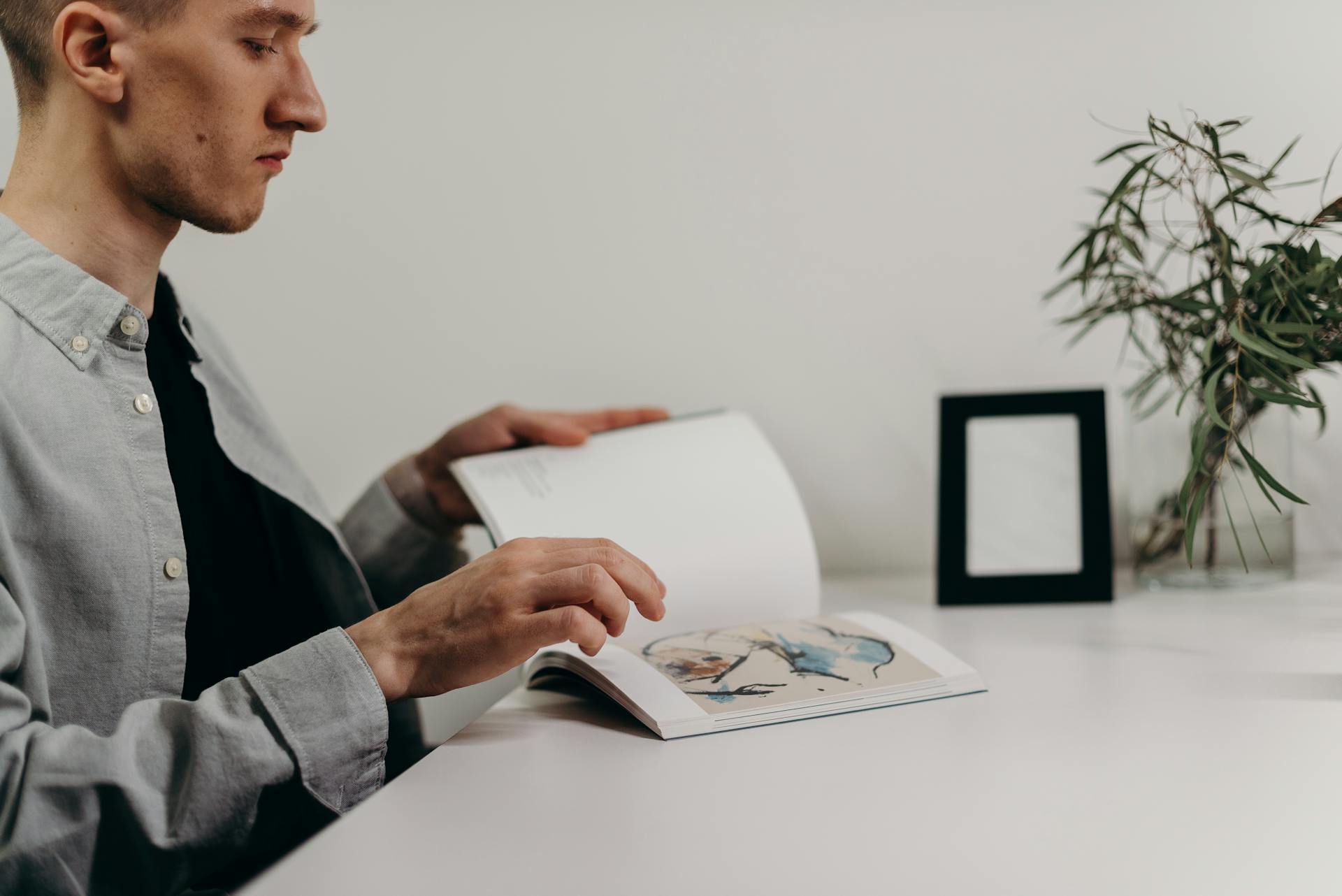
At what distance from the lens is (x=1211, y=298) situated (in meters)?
0.94

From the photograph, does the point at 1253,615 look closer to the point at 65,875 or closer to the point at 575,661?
the point at 575,661

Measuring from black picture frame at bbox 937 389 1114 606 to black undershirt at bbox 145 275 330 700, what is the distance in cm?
61

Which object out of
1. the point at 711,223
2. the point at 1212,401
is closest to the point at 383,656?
the point at 1212,401

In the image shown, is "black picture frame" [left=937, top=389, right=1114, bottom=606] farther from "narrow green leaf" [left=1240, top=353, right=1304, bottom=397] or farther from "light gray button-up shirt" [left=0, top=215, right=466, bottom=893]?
"light gray button-up shirt" [left=0, top=215, right=466, bottom=893]

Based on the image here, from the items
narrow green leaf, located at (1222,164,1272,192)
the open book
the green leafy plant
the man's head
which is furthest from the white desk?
the man's head

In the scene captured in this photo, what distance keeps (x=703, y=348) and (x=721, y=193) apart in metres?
0.18

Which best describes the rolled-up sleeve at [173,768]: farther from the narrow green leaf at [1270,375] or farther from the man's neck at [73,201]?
the narrow green leaf at [1270,375]

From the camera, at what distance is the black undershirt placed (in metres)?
0.87

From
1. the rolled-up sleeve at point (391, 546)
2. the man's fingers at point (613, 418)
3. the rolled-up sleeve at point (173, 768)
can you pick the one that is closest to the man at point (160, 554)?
the rolled-up sleeve at point (173, 768)

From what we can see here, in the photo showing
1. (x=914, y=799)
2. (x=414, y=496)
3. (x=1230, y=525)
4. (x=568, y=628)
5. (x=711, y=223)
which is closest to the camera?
(x=914, y=799)

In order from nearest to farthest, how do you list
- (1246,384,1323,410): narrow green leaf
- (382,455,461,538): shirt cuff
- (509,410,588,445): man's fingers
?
(1246,384,1323,410): narrow green leaf, (509,410,588,445): man's fingers, (382,455,461,538): shirt cuff

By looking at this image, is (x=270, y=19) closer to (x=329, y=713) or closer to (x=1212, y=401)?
(x=329, y=713)

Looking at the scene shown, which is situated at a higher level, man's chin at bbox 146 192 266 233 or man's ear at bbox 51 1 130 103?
man's ear at bbox 51 1 130 103

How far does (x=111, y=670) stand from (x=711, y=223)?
2.59 feet
